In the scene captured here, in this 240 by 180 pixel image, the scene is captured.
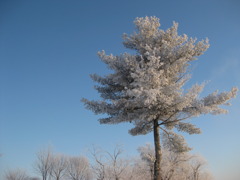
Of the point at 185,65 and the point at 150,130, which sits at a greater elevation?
the point at 185,65

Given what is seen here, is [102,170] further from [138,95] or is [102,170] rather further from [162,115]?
[138,95]

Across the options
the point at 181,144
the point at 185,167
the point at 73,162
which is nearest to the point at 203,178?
the point at 185,167

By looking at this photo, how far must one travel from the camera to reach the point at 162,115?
1255cm

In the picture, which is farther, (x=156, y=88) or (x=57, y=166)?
(x=57, y=166)

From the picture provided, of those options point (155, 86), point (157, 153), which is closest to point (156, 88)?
point (155, 86)

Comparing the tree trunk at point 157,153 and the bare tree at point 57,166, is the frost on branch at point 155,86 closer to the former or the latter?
the tree trunk at point 157,153

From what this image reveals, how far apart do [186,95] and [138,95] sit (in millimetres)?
2693

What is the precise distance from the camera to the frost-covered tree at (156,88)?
11.0 metres

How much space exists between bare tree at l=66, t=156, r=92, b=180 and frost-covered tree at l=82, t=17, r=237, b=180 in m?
41.9

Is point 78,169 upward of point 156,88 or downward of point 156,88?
upward

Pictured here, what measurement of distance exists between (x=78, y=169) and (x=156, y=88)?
47797mm

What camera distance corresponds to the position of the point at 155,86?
35.5 ft

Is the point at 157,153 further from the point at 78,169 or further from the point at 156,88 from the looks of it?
the point at 78,169

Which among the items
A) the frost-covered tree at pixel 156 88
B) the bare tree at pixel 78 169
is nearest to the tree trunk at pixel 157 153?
the frost-covered tree at pixel 156 88
